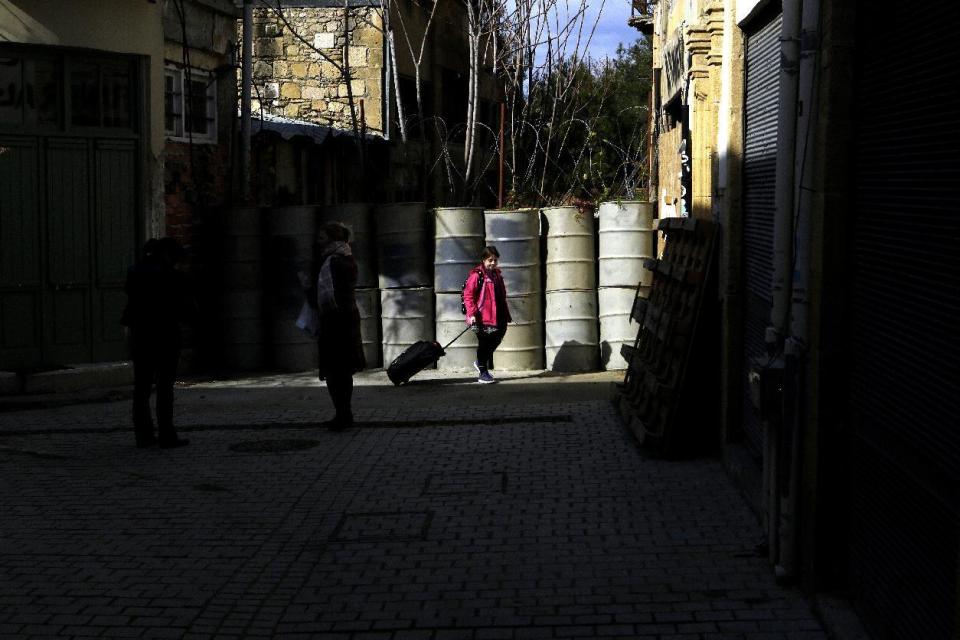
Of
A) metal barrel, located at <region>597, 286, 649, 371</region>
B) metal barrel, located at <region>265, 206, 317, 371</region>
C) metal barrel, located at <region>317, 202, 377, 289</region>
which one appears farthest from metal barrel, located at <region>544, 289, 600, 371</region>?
metal barrel, located at <region>265, 206, 317, 371</region>

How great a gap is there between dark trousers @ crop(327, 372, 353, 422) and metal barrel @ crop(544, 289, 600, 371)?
14.2 ft

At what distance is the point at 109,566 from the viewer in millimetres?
6590

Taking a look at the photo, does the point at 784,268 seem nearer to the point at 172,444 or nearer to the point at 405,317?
the point at 172,444

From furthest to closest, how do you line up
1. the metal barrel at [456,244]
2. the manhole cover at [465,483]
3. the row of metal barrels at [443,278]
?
1. the metal barrel at [456,244]
2. the row of metal barrels at [443,278]
3. the manhole cover at [465,483]

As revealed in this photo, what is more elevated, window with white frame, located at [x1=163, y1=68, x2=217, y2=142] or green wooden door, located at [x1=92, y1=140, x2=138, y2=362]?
window with white frame, located at [x1=163, y1=68, x2=217, y2=142]

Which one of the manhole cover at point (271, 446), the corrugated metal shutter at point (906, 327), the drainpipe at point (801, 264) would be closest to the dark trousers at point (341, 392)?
the manhole cover at point (271, 446)

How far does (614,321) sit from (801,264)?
9.07 m

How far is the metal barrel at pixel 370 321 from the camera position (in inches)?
597

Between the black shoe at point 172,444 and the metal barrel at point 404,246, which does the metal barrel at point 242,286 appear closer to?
the metal barrel at point 404,246

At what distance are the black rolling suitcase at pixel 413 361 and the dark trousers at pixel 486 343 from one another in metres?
0.45

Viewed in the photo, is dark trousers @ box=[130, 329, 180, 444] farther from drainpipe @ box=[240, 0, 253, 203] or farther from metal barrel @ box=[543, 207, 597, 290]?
drainpipe @ box=[240, 0, 253, 203]

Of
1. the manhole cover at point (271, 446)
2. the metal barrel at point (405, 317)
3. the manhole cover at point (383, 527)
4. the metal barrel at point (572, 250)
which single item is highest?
the metal barrel at point (572, 250)

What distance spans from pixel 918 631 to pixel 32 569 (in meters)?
4.28

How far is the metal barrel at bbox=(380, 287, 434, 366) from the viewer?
15.1 meters
